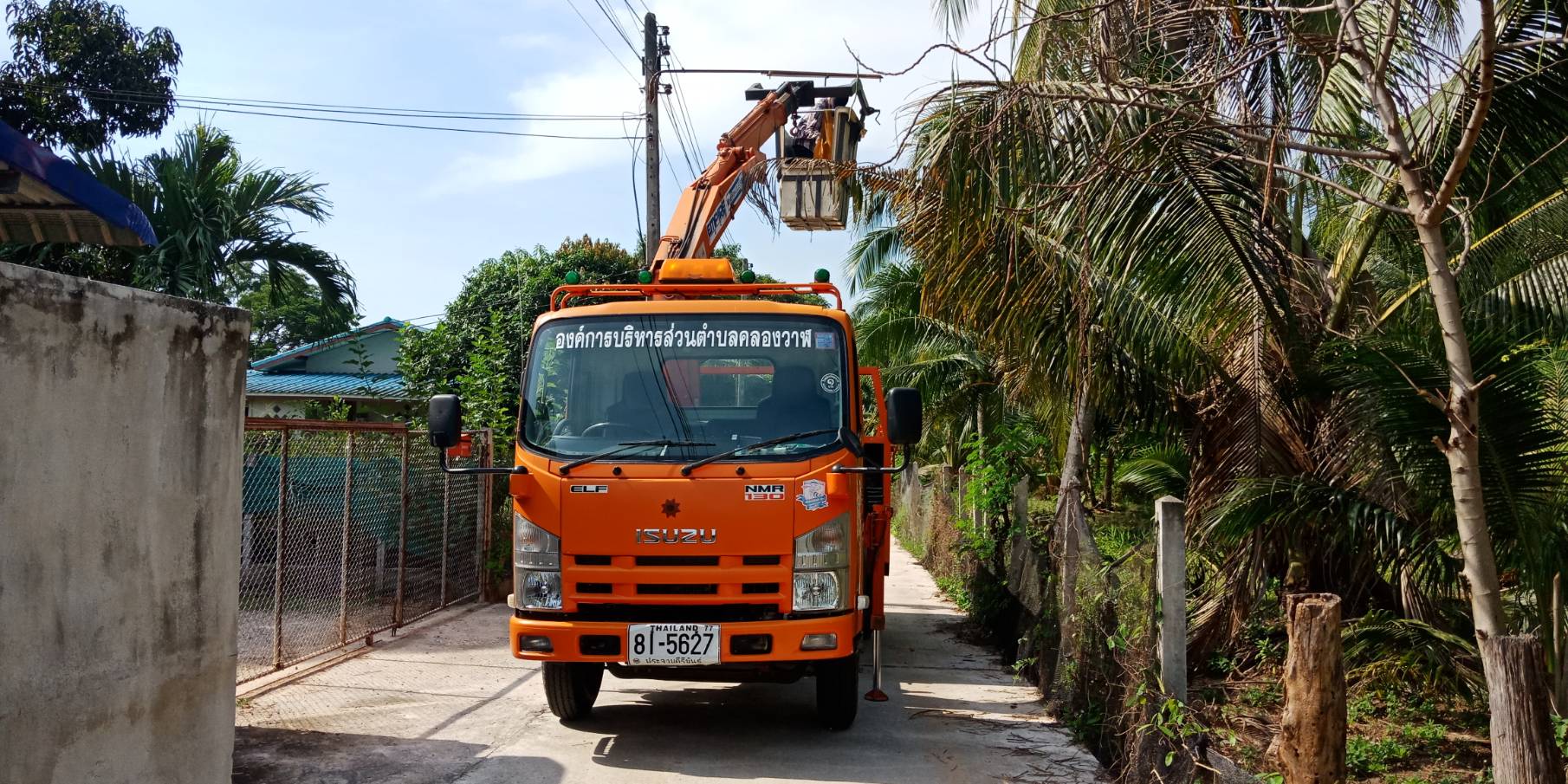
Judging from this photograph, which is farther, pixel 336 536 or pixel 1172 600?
pixel 336 536

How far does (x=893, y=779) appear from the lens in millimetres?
6480

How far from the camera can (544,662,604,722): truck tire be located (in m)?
7.32

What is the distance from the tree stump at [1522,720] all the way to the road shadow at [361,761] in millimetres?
4194

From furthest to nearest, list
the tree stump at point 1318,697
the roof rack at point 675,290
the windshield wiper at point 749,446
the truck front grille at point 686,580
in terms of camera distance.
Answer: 1. the roof rack at point 675,290
2. the windshield wiper at point 749,446
3. the truck front grille at point 686,580
4. the tree stump at point 1318,697

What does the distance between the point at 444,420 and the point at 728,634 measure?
6.70ft

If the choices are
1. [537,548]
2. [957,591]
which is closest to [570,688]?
[537,548]

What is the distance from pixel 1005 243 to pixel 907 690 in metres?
3.25

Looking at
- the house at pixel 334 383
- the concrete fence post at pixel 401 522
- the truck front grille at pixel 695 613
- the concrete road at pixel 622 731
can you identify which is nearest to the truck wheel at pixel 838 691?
the concrete road at pixel 622 731

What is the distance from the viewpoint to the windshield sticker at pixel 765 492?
6699 millimetres

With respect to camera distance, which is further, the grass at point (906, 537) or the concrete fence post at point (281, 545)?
the grass at point (906, 537)

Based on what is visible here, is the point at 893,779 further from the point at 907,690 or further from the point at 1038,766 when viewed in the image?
the point at 907,690

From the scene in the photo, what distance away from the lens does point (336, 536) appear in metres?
9.79

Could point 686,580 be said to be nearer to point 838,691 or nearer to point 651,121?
point 838,691

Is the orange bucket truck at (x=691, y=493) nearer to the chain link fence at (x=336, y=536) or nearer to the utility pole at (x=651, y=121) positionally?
the chain link fence at (x=336, y=536)
